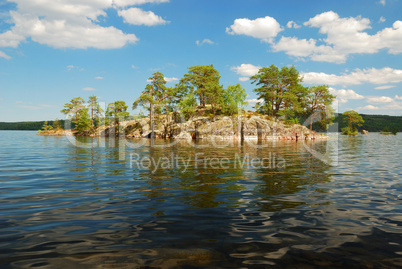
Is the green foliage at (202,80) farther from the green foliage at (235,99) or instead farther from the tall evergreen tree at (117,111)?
the tall evergreen tree at (117,111)

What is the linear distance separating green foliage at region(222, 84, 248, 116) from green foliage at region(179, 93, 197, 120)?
36.0ft

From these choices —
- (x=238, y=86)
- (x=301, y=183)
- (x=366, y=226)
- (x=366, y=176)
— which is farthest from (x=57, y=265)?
(x=238, y=86)

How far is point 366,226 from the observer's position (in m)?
5.46

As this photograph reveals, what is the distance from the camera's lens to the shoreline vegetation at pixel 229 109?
6266 centimetres

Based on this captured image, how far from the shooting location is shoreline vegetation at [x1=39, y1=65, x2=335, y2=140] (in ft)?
206

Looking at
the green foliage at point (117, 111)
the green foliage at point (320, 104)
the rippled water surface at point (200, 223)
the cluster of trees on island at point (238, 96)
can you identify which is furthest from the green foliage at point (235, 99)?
the rippled water surface at point (200, 223)

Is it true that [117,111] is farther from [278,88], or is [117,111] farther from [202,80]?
[278,88]

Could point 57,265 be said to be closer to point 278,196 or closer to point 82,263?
point 82,263

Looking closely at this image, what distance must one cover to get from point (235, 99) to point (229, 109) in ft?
11.7

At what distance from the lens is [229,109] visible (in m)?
68.1

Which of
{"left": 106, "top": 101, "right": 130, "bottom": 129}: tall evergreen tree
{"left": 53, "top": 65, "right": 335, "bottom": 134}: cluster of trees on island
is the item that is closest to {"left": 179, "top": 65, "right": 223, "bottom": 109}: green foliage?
{"left": 53, "top": 65, "right": 335, "bottom": 134}: cluster of trees on island

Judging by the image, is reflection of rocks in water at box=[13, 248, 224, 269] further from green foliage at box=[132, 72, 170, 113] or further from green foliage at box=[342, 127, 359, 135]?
green foliage at box=[342, 127, 359, 135]

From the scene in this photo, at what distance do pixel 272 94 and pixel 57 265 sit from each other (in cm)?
6849

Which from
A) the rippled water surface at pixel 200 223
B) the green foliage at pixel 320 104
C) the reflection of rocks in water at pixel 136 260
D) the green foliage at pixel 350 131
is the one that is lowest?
the rippled water surface at pixel 200 223
